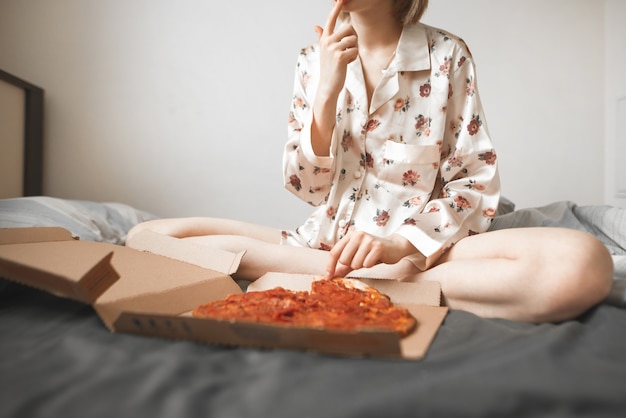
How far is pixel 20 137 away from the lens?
1.72 m

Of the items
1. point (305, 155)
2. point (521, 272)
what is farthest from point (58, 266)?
point (521, 272)

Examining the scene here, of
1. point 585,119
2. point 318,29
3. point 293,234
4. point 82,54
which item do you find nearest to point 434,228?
point 293,234

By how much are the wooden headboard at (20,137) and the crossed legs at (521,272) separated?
1304mm

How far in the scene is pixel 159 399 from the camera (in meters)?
0.41

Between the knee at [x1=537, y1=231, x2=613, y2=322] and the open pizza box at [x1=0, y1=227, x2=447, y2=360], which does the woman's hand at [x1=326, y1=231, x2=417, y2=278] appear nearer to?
the open pizza box at [x1=0, y1=227, x2=447, y2=360]

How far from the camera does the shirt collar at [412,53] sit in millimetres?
1027

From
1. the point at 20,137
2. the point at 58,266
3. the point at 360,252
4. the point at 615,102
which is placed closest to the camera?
the point at 58,266

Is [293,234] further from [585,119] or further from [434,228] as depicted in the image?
[585,119]

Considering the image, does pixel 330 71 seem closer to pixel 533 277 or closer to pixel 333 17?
pixel 333 17

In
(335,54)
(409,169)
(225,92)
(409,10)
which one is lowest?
(409,169)

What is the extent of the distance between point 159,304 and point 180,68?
4.75 feet

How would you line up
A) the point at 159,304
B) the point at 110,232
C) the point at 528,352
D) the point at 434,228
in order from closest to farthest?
the point at 528,352, the point at 159,304, the point at 434,228, the point at 110,232

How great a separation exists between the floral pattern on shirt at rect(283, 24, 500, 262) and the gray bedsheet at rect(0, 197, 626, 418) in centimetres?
44

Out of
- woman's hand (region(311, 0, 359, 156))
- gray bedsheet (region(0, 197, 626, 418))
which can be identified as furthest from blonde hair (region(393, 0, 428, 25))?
gray bedsheet (region(0, 197, 626, 418))
